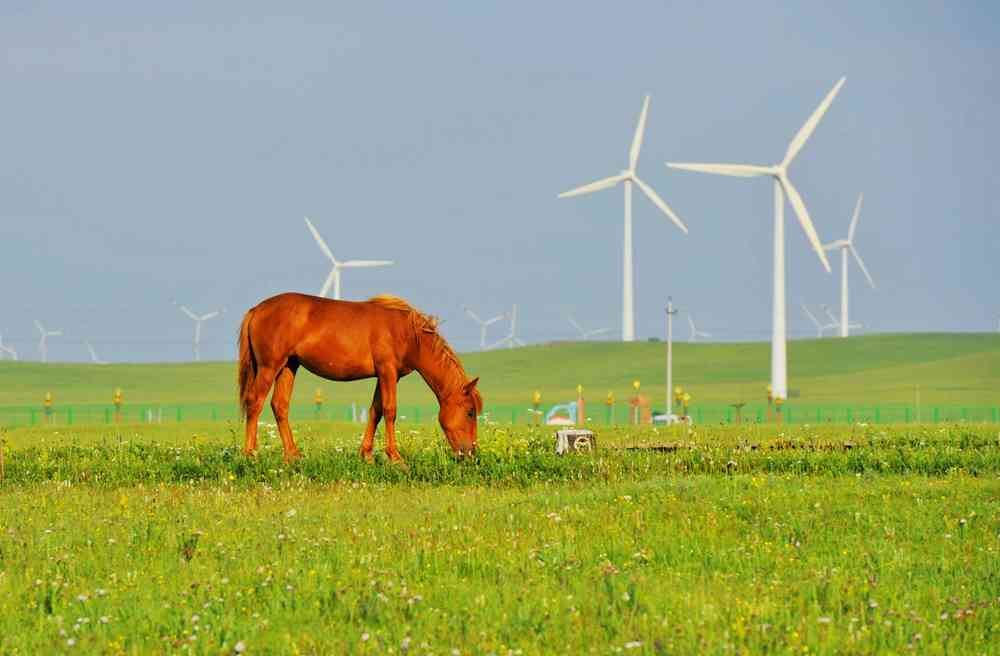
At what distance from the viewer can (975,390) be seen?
112875 millimetres

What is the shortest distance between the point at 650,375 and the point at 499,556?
12676 centimetres

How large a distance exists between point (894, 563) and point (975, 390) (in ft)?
347

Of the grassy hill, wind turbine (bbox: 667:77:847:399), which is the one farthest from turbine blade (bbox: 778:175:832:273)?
the grassy hill

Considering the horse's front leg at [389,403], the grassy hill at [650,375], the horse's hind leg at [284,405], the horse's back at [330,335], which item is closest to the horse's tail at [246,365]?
the horse's back at [330,335]

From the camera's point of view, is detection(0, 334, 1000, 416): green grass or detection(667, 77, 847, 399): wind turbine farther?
A: detection(0, 334, 1000, 416): green grass

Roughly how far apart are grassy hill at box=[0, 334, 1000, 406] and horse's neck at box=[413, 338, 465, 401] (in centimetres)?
8535

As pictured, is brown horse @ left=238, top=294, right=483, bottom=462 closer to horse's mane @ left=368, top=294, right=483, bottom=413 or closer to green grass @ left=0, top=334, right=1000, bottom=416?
horse's mane @ left=368, top=294, right=483, bottom=413

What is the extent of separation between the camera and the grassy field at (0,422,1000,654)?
10.4m

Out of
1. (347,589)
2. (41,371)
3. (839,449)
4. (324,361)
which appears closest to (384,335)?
(324,361)

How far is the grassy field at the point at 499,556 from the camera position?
408 inches

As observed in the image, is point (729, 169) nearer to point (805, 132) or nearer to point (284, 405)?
point (805, 132)

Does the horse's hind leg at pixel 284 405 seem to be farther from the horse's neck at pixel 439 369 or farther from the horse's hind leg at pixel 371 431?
the horse's neck at pixel 439 369

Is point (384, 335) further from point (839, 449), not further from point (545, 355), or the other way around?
point (545, 355)

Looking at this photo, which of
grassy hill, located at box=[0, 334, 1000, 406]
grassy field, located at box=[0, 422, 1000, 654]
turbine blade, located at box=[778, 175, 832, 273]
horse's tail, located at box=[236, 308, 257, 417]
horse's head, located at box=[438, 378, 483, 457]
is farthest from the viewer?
grassy hill, located at box=[0, 334, 1000, 406]
